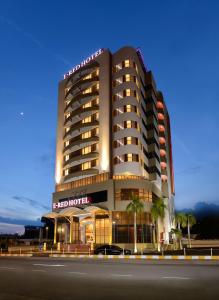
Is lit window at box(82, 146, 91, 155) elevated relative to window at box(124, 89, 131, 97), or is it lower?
lower

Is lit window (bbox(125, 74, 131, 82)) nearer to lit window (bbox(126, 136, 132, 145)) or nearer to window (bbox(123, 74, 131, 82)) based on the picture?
window (bbox(123, 74, 131, 82))

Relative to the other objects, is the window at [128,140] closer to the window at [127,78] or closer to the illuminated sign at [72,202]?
the window at [127,78]

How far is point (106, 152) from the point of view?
2982 inches

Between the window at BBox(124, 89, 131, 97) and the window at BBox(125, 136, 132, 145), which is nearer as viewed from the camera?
the window at BBox(125, 136, 132, 145)

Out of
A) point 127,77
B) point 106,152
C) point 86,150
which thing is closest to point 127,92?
point 127,77

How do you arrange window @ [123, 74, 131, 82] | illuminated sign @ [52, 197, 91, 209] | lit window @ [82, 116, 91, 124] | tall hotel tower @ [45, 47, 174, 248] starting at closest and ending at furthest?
tall hotel tower @ [45, 47, 174, 248]
illuminated sign @ [52, 197, 91, 209]
window @ [123, 74, 131, 82]
lit window @ [82, 116, 91, 124]

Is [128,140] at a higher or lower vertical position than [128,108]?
lower

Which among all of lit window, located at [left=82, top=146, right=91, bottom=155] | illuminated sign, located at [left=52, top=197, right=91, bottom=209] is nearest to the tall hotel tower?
illuminated sign, located at [left=52, top=197, right=91, bottom=209]

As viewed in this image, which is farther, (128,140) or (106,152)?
(106,152)

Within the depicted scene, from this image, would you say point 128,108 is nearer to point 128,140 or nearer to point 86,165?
point 128,140

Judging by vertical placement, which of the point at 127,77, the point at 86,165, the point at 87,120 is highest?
the point at 127,77

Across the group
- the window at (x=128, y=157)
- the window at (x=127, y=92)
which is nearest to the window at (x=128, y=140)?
the window at (x=128, y=157)

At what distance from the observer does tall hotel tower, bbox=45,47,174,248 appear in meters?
69.8

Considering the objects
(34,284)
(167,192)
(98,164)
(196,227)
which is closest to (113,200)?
(98,164)
